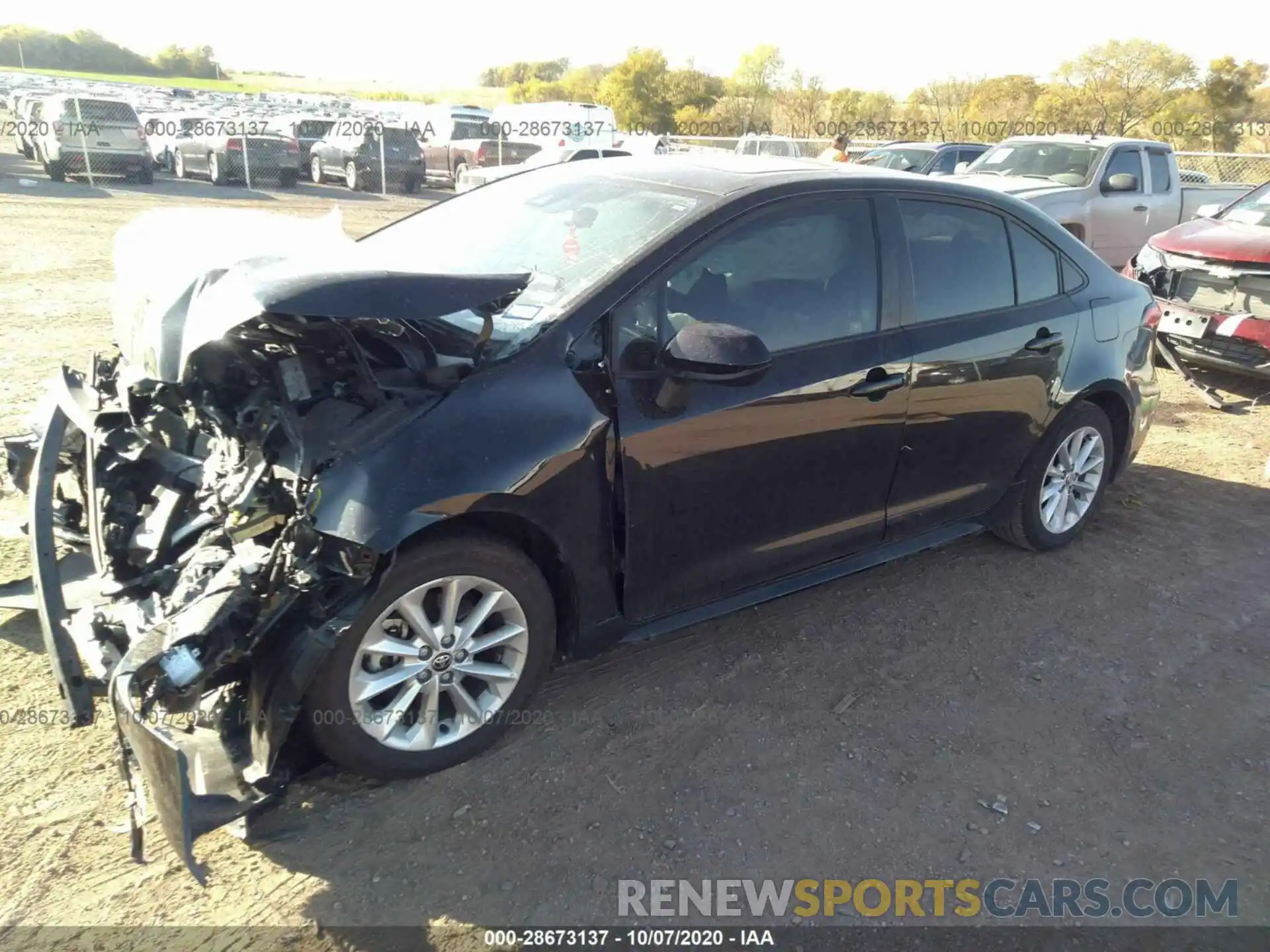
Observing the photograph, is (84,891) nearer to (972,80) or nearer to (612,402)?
(612,402)

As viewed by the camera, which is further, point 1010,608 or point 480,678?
point 1010,608

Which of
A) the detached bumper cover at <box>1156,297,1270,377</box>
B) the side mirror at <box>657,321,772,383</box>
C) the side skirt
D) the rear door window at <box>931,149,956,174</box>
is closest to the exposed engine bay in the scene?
the side mirror at <box>657,321,772,383</box>

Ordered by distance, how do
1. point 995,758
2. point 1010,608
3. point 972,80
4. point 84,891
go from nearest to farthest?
point 84,891 < point 995,758 < point 1010,608 < point 972,80

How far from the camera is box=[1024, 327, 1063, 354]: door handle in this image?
13.5 feet

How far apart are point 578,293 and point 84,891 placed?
2197 mm

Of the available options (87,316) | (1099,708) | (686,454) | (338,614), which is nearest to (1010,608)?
(1099,708)

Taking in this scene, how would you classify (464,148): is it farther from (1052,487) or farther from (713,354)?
(713,354)

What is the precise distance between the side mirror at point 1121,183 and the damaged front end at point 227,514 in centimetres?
971

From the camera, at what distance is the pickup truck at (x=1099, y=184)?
10.3m

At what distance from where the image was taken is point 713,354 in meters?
2.84

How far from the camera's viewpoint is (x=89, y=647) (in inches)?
106

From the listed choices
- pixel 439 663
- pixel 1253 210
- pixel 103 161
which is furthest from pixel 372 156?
pixel 439 663

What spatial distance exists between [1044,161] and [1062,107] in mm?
29075

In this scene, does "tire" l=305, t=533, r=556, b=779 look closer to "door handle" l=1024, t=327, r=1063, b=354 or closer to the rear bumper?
"door handle" l=1024, t=327, r=1063, b=354
